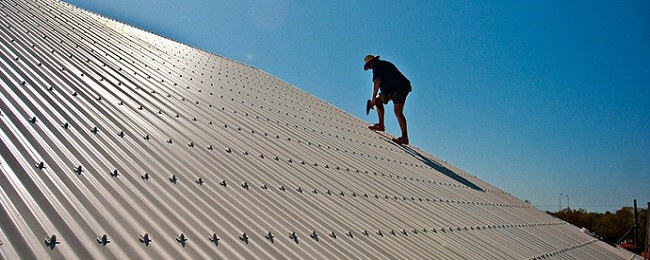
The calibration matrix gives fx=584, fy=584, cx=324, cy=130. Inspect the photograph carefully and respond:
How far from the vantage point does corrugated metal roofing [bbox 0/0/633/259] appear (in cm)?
245

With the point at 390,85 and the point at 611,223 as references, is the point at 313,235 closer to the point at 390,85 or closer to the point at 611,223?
the point at 390,85

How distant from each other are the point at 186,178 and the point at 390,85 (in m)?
7.10

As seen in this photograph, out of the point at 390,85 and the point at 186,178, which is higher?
the point at 390,85

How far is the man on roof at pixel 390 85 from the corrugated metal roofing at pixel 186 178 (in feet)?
6.41

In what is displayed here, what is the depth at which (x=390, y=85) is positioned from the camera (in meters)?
10.1

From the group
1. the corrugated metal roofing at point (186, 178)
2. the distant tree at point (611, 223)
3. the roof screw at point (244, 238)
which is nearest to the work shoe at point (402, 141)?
the corrugated metal roofing at point (186, 178)

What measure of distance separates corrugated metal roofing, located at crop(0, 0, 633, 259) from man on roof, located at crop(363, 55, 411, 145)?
6.41ft

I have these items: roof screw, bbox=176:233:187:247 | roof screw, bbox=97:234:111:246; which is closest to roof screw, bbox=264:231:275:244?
roof screw, bbox=176:233:187:247

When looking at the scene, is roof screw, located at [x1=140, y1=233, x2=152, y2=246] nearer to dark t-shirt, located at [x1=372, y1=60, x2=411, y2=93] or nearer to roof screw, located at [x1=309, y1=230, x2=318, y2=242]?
roof screw, located at [x1=309, y1=230, x2=318, y2=242]

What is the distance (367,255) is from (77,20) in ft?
24.3

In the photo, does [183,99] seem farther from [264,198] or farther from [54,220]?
[54,220]

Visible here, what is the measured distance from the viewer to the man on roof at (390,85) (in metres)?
10.1

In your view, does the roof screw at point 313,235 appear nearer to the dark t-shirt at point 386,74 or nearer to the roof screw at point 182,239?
the roof screw at point 182,239

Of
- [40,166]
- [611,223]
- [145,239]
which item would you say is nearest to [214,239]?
[145,239]
